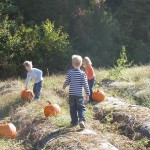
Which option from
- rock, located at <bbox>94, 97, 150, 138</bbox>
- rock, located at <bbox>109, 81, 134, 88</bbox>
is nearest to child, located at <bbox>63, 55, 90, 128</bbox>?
rock, located at <bbox>94, 97, 150, 138</bbox>

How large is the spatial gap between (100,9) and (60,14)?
3.18 meters

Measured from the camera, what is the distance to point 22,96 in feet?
40.6

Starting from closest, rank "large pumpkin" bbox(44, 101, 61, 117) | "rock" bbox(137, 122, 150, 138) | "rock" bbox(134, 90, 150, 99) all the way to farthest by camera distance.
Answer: "rock" bbox(137, 122, 150, 138) < "large pumpkin" bbox(44, 101, 61, 117) < "rock" bbox(134, 90, 150, 99)

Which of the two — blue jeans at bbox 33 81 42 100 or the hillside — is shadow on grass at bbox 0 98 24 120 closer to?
the hillside

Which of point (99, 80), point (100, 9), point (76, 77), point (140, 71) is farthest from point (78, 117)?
point (100, 9)

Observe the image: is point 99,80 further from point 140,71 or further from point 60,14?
point 60,14

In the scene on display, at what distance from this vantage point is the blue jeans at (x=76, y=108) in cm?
910

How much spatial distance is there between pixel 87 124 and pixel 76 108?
1.94ft

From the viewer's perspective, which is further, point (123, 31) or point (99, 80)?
point (123, 31)

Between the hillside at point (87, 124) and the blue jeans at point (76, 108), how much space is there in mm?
231

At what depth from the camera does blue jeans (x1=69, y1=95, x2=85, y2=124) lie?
9102 mm

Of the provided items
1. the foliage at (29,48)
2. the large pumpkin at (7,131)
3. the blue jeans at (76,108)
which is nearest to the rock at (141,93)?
the blue jeans at (76,108)

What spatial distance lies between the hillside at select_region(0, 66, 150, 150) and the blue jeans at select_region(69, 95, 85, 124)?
231mm

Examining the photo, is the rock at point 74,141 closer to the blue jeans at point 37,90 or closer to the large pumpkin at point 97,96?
the large pumpkin at point 97,96
